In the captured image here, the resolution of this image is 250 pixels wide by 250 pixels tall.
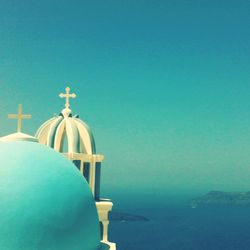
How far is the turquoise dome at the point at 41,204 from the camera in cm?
845

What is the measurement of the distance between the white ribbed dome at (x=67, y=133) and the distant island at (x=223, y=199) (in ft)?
511

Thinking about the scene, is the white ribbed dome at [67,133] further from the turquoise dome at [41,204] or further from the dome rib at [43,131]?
the turquoise dome at [41,204]

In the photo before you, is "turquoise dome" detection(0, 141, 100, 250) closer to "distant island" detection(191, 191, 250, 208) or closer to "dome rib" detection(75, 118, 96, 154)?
"dome rib" detection(75, 118, 96, 154)

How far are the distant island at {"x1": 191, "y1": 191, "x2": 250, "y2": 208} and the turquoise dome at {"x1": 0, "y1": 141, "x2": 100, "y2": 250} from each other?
162 metres

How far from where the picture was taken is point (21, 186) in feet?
28.9

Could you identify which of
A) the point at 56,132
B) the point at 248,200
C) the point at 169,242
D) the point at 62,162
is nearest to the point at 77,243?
the point at 62,162

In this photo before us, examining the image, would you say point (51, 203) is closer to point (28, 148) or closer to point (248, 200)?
point (28, 148)

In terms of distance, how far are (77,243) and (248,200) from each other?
559ft

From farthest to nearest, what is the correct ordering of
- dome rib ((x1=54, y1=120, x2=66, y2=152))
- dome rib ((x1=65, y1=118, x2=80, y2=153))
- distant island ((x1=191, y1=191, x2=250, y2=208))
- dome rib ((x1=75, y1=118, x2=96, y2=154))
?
distant island ((x1=191, y1=191, x2=250, y2=208)), dome rib ((x1=75, y1=118, x2=96, y2=154)), dome rib ((x1=54, y1=120, x2=66, y2=152)), dome rib ((x1=65, y1=118, x2=80, y2=153))

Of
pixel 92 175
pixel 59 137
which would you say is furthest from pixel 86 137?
pixel 92 175

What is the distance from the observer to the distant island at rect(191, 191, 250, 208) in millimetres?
167625

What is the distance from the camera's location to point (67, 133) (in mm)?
15539

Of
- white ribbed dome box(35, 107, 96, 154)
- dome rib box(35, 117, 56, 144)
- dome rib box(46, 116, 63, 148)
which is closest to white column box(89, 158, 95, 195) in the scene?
white ribbed dome box(35, 107, 96, 154)

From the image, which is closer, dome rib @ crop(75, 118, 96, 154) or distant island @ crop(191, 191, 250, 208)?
dome rib @ crop(75, 118, 96, 154)
